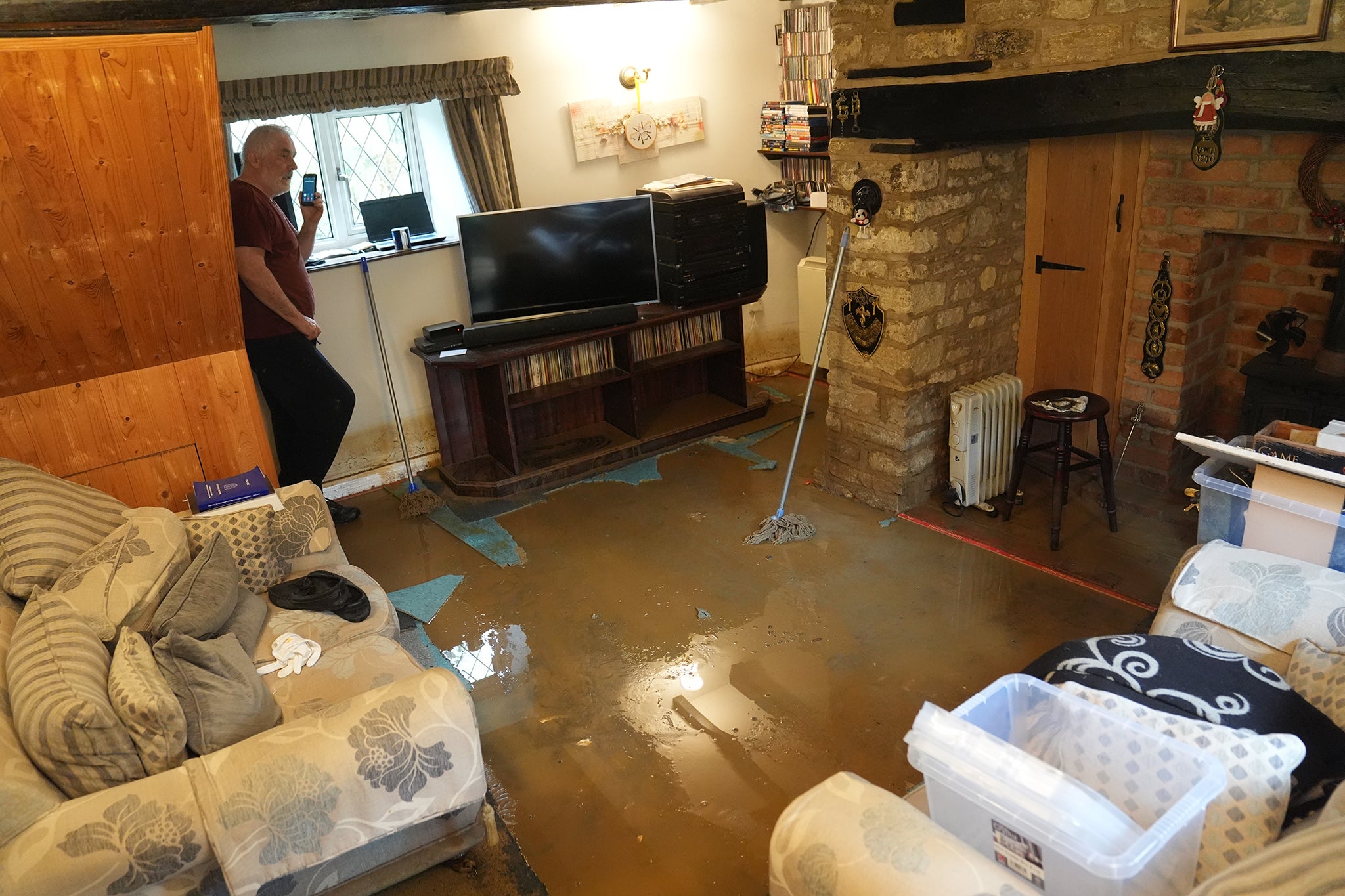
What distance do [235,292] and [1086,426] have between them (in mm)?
3443

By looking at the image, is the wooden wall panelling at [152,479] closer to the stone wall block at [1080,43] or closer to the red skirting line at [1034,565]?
the red skirting line at [1034,565]

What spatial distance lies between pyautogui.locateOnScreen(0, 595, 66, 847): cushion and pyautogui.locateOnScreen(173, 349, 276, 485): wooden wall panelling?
1.53m

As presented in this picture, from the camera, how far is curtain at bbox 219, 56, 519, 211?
12.7 ft

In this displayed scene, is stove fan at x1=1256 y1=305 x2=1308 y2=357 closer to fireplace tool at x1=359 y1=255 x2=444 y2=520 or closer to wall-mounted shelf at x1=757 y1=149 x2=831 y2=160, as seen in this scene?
wall-mounted shelf at x1=757 y1=149 x2=831 y2=160

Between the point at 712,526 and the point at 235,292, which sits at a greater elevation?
the point at 235,292

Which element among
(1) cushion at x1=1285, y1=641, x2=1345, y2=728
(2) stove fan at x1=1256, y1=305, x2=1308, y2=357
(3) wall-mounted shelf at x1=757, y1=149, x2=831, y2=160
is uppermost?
(3) wall-mounted shelf at x1=757, y1=149, x2=831, y2=160

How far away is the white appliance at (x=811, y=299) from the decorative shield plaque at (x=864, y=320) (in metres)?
1.18

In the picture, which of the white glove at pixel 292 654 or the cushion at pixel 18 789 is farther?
the white glove at pixel 292 654

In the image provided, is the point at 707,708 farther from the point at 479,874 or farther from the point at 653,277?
the point at 653,277

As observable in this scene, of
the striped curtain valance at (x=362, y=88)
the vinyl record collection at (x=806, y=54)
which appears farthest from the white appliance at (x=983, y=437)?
the striped curtain valance at (x=362, y=88)

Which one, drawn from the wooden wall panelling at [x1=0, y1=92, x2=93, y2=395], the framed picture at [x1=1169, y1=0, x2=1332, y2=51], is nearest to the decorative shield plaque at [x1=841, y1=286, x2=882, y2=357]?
the framed picture at [x1=1169, y1=0, x2=1332, y2=51]

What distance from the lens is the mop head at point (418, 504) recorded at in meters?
4.33

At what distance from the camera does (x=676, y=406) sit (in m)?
5.22

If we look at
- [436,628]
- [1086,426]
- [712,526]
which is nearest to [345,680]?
[436,628]
